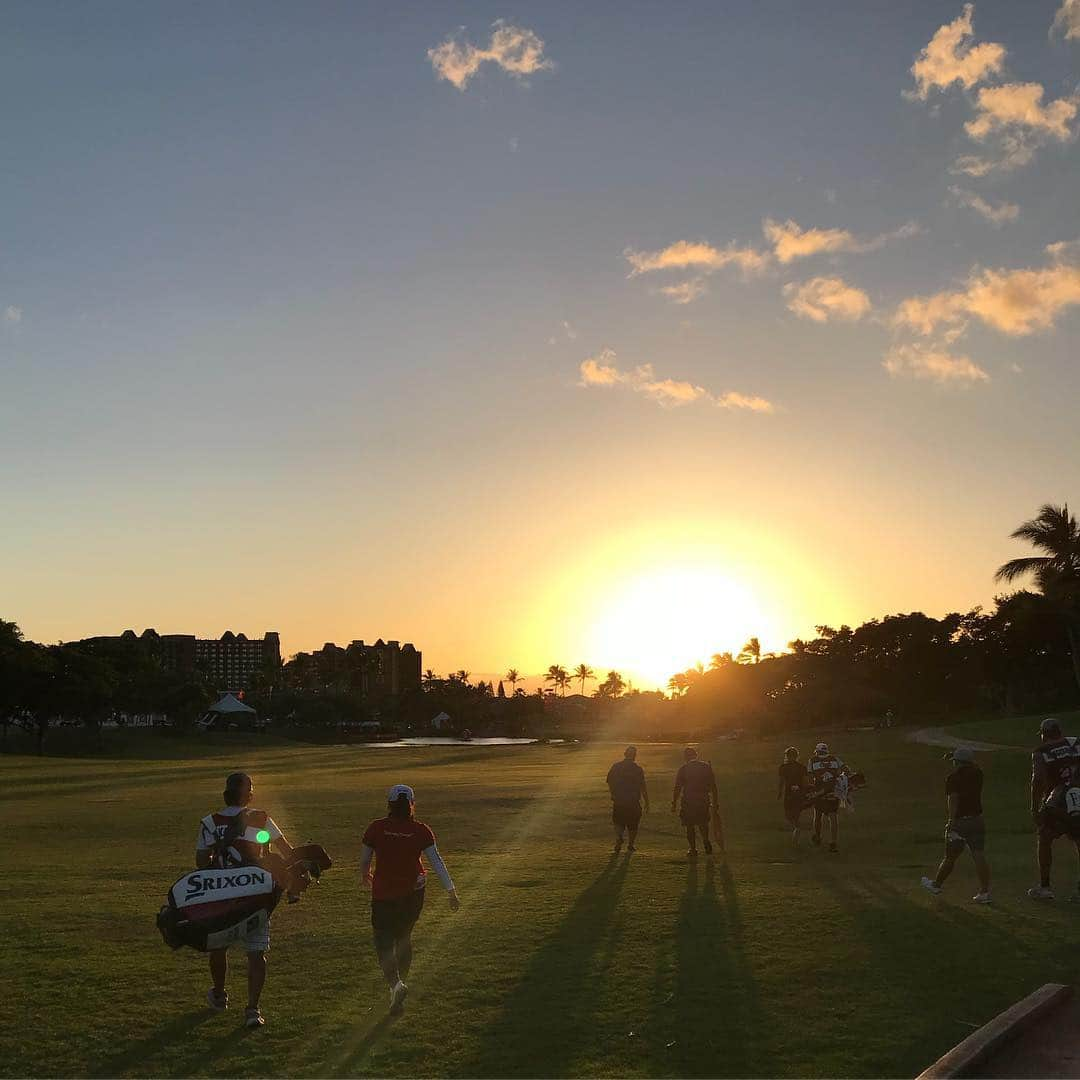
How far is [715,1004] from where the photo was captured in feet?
30.4

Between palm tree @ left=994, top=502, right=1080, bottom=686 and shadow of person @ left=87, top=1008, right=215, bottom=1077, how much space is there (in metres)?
69.5

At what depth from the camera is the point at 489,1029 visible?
344 inches

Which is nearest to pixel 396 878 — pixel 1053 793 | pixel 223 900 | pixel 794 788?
pixel 223 900

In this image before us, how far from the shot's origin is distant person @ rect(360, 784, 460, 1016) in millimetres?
9273

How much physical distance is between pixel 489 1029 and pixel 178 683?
12058 centimetres

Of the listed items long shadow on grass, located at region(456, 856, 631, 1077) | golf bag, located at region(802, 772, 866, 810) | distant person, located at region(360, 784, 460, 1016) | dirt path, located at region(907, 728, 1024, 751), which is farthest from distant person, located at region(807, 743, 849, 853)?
dirt path, located at region(907, 728, 1024, 751)

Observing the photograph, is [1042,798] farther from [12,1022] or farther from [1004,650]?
[1004,650]

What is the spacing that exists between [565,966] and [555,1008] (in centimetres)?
154

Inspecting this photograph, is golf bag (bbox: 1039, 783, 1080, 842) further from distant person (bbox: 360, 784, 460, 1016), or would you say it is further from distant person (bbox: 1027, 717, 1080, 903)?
distant person (bbox: 360, 784, 460, 1016)

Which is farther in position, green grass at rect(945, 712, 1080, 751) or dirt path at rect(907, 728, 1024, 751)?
green grass at rect(945, 712, 1080, 751)

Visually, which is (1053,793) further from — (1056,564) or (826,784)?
(1056,564)

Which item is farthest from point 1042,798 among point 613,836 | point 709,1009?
point 613,836

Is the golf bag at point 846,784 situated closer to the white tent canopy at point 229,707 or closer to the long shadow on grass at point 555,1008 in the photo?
the long shadow on grass at point 555,1008

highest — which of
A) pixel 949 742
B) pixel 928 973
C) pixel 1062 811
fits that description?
pixel 1062 811
